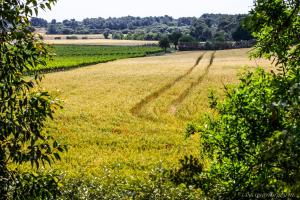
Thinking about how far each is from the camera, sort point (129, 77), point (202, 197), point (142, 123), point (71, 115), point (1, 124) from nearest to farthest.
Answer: point (1, 124), point (202, 197), point (142, 123), point (71, 115), point (129, 77)

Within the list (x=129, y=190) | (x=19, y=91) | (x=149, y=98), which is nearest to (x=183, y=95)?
(x=149, y=98)

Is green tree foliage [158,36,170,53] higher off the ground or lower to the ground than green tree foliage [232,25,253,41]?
lower

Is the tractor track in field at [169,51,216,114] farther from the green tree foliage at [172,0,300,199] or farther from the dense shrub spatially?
the green tree foliage at [172,0,300,199]

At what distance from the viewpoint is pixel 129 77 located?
2307 inches

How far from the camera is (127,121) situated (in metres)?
29.7

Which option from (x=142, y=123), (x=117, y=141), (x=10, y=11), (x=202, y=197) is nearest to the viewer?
(x=10, y=11)

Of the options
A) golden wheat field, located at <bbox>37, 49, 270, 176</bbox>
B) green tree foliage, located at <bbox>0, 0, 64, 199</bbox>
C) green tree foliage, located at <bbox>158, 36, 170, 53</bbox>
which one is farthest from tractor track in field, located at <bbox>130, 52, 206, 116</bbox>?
green tree foliage, located at <bbox>158, 36, 170, 53</bbox>

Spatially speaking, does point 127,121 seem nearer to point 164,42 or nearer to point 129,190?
point 129,190

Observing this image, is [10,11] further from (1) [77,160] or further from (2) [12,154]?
(1) [77,160]

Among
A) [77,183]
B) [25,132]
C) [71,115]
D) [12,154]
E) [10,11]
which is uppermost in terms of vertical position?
[10,11]

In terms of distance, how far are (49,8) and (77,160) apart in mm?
14421

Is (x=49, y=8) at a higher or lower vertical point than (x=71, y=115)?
higher

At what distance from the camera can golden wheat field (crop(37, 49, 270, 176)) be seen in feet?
63.6

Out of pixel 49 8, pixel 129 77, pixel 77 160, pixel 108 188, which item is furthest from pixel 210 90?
pixel 129 77
